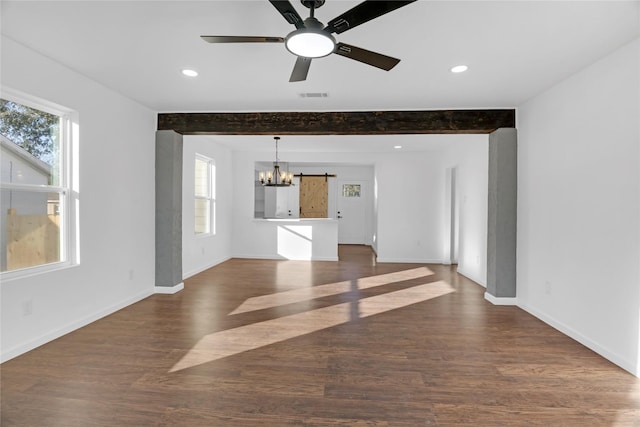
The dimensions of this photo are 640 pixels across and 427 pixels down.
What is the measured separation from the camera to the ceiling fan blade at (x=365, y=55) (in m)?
1.98

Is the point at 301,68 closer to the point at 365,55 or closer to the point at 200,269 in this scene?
the point at 365,55

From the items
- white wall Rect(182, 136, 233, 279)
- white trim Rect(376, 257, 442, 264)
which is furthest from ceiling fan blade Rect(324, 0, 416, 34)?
white trim Rect(376, 257, 442, 264)

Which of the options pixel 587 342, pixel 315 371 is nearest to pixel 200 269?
pixel 315 371

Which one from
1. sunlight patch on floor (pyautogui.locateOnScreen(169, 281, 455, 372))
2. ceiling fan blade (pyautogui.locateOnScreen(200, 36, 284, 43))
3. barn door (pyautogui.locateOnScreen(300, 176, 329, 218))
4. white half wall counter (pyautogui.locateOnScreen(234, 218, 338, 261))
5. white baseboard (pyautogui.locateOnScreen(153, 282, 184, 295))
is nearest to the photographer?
ceiling fan blade (pyautogui.locateOnScreen(200, 36, 284, 43))

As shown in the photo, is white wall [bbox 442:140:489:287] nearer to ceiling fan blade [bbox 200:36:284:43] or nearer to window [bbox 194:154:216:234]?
ceiling fan blade [bbox 200:36:284:43]

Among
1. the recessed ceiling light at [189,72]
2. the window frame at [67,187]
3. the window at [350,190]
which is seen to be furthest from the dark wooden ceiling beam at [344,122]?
the window at [350,190]

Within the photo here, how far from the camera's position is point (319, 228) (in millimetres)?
7492

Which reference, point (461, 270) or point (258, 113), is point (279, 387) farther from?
point (461, 270)

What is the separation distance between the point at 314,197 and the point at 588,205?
25.3 feet

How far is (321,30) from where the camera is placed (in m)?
1.77

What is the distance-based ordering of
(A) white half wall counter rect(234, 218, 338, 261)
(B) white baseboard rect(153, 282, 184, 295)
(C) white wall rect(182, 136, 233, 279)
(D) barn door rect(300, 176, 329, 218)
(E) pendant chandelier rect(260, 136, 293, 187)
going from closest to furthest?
(B) white baseboard rect(153, 282, 184, 295)
(C) white wall rect(182, 136, 233, 279)
(E) pendant chandelier rect(260, 136, 293, 187)
(A) white half wall counter rect(234, 218, 338, 261)
(D) barn door rect(300, 176, 329, 218)

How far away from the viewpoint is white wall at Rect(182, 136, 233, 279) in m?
5.41

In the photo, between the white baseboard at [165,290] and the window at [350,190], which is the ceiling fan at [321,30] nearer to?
the white baseboard at [165,290]

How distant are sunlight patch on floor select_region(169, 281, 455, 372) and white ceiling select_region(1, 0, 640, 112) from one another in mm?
2478
